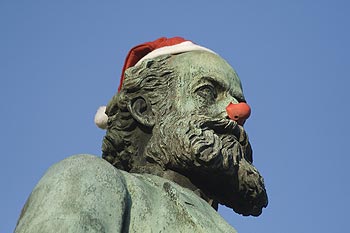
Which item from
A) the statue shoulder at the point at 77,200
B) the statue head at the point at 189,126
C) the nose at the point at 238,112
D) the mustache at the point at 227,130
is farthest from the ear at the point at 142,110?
→ the statue shoulder at the point at 77,200

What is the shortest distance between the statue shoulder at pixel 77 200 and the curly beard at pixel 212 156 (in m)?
0.86

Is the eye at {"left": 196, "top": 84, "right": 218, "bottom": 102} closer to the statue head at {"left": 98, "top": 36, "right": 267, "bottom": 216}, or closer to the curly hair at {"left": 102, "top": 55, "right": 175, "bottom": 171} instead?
the statue head at {"left": 98, "top": 36, "right": 267, "bottom": 216}

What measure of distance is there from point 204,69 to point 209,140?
66cm

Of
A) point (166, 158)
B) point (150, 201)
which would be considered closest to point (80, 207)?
point (150, 201)

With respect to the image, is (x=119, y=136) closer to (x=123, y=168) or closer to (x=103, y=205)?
(x=123, y=168)

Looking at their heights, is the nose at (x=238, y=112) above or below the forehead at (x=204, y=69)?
below

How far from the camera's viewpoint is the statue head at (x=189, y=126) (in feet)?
24.0

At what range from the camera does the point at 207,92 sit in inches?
299

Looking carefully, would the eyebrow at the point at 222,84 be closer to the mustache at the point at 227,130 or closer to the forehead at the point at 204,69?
the forehead at the point at 204,69

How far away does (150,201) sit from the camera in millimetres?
6648

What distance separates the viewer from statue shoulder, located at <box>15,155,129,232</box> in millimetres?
6020

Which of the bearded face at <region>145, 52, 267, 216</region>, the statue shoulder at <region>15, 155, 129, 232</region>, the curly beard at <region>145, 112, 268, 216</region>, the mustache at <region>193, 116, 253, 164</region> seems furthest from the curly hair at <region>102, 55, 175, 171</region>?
the statue shoulder at <region>15, 155, 129, 232</region>

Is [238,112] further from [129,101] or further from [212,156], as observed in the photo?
[129,101]

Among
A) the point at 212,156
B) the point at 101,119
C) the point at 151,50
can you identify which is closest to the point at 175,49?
the point at 151,50
